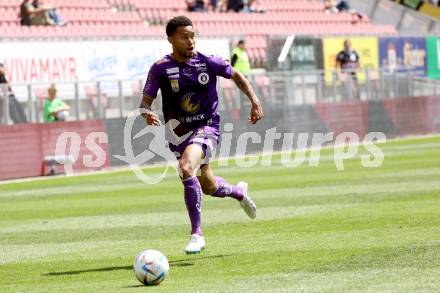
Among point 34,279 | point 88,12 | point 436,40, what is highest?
point 34,279

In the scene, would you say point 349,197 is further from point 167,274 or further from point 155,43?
point 155,43

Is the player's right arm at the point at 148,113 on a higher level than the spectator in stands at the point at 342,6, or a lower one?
higher

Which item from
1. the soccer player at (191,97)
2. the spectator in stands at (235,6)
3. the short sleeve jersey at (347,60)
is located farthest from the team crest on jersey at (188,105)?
the spectator in stands at (235,6)

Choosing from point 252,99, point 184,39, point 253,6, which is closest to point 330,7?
point 253,6

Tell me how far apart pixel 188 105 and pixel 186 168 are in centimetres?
73

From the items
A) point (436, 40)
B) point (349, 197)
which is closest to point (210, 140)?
point (349, 197)

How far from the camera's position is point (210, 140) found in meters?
11.7

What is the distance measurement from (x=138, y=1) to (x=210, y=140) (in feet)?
83.7

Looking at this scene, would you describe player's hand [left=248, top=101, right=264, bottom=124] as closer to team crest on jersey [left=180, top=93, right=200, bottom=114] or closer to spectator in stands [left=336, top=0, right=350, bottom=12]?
team crest on jersey [left=180, top=93, right=200, bottom=114]

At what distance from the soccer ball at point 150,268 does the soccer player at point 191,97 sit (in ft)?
6.29

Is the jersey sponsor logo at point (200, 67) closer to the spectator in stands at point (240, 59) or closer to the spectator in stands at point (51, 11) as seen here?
the spectator in stands at point (240, 59)

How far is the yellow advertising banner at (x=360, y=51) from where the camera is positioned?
36.2 meters

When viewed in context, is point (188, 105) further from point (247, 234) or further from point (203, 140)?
point (247, 234)

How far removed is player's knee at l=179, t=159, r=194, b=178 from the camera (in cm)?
1120
